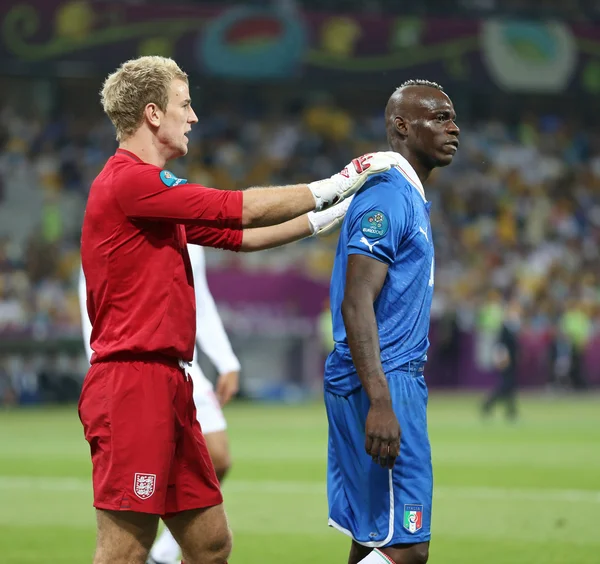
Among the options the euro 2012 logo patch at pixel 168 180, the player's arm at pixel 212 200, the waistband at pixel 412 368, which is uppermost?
the euro 2012 logo patch at pixel 168 180

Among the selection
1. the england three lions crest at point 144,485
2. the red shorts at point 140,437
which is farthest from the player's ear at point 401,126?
the england three lions crest at point 144,485

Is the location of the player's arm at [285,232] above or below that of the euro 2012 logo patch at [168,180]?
below

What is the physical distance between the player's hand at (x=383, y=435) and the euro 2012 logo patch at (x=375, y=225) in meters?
0.72

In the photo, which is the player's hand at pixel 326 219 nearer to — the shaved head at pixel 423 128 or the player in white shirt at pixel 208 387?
the shaved head at pixel 423 128

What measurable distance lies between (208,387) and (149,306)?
3.14 meters

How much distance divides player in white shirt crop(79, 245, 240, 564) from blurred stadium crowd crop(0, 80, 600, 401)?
1561cm

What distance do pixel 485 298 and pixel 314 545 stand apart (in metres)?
20.1

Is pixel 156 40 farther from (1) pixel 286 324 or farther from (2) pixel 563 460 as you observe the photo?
(2) pixel 563 460

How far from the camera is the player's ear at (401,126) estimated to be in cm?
537

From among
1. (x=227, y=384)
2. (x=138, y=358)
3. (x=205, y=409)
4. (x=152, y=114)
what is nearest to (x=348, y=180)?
(x=152, y=114)

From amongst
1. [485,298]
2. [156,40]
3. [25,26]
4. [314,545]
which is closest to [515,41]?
[485,298]

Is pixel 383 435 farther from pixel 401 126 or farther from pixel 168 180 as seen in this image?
pixel 401 126

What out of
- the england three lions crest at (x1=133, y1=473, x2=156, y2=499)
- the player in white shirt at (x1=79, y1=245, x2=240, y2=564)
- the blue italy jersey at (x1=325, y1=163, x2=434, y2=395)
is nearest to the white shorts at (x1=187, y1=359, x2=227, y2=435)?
the player in white shirt at (x1=79, y1=245, x2=240, y2=564)

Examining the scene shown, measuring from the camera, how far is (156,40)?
28.9m
